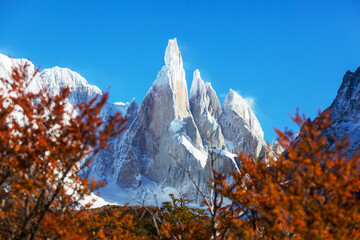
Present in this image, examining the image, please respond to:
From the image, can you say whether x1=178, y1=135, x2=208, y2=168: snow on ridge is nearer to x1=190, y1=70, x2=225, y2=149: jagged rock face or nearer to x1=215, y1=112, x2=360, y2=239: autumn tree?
x1=190, y1=70, x2=225, y2=149: jagged rock face

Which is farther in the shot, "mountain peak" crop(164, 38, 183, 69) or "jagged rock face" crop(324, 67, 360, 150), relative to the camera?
"mountain peak" crop(164, 38, 183, 69)

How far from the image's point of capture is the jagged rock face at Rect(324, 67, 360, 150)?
33.0 metres

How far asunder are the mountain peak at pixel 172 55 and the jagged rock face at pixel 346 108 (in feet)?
298

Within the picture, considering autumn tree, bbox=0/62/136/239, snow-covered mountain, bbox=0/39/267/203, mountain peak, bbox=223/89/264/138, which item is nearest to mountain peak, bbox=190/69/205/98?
snow-covered mountain, bbox=0/39/267/203

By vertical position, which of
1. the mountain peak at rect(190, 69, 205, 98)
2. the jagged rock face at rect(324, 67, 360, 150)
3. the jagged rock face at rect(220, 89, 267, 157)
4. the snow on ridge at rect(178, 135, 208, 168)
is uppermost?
the mountain peak at rect(190, 69, 205, 98)

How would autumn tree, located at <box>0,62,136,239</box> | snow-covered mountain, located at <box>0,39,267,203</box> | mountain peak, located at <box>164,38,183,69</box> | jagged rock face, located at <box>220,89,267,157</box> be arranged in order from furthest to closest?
mountain peak, located at <box>164,38,183,69</box> → jagged rock face, located at <box>220,89,267,157</box> → snow-covered mountain, located at <box>0,39,267,203</box> → autumn tree, located at <box>0,62,136,239</box>

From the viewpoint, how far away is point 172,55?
132m

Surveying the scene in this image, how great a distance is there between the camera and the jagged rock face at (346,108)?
33000 millimetres

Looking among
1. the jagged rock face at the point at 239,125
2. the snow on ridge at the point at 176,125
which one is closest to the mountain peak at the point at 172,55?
the snow on ridge at the point at 176,125

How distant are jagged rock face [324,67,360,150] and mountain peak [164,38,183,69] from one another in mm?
90845

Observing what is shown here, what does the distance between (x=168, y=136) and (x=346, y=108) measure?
261 ft

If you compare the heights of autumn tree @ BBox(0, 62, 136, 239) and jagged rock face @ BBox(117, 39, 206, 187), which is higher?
jagged rock face @ BBox(117, 39, 206, 187)

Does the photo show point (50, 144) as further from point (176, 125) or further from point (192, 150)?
point (176, 125)

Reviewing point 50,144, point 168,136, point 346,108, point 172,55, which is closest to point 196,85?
point 172,55
